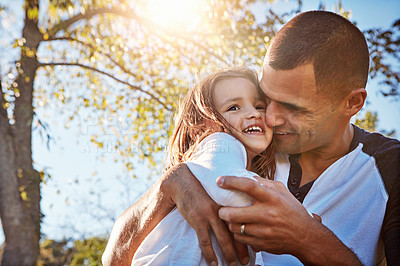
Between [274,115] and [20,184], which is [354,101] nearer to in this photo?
[274,115]

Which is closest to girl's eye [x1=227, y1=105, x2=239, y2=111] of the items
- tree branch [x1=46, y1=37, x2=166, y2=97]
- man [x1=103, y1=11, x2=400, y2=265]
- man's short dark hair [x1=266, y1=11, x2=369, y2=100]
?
man [x1=103, y1=11, x2=400, y2=265]

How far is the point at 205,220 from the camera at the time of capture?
1.77m

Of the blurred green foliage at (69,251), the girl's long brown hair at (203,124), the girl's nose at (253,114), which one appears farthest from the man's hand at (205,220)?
the blurred green foliage at (69,251)

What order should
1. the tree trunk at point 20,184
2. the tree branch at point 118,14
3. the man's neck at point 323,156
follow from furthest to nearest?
1. the tree branch at point 118,14
2. the tree trunk at point 20,184
3. the man's neck at point 323,156

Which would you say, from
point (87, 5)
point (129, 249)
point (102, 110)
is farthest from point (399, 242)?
point (102, 110)

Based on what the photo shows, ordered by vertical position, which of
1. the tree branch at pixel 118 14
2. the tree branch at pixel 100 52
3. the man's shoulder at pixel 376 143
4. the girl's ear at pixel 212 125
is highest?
the tree branch at pixel 118 14

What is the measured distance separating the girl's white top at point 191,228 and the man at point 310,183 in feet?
0.18

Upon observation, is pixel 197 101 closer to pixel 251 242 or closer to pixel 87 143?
pixel 251 242

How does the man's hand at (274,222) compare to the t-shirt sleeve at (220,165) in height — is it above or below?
below

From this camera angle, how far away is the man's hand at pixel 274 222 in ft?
5.36

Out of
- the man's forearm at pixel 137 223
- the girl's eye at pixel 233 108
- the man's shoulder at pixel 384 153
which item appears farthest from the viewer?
the girl's eye at pixel 233 108

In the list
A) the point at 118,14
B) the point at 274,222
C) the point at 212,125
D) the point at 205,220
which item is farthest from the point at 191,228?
the point at 118,14

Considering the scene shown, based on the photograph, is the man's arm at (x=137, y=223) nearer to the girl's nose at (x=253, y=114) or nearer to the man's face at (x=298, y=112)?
the girl's nose at (x=253, y=114)

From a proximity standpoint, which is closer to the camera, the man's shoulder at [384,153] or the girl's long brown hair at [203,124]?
the man's shoulder at [384,153]
